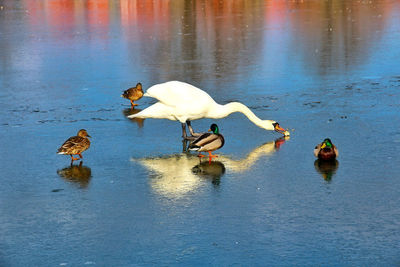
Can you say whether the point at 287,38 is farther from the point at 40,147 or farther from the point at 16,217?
the point at 16,217

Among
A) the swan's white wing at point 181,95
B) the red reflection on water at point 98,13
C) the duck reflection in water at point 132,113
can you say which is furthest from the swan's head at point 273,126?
the red reflection on water at point 98,13

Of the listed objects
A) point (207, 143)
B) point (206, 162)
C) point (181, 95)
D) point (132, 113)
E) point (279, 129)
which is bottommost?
point (206, 162)

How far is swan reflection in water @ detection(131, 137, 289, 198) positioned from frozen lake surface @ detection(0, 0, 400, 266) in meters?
0.03

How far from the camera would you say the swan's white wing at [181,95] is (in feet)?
44.8

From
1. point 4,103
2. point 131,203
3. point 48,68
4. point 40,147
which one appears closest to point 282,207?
point 131,203

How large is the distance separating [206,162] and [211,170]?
21.2 inches

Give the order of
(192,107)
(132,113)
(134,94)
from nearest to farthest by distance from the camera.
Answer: (192,107), (132,113), (134,94)

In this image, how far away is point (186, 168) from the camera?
11.8 m

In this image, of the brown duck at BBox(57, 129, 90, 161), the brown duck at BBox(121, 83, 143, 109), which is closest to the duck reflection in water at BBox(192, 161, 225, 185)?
the brown duck at BBox(57, 129, 90, 161)

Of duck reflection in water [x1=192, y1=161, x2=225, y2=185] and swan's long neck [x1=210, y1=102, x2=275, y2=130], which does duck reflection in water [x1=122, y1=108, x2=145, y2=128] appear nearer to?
swan's long neck [x1=210, y1=102, x2=275, y2=130]

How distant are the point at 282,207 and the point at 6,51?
18239mm

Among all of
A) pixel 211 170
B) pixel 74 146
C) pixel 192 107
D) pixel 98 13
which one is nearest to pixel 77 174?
pixel 74 146

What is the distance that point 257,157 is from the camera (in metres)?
12.3

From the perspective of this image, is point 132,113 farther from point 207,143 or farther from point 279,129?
point 207,143
